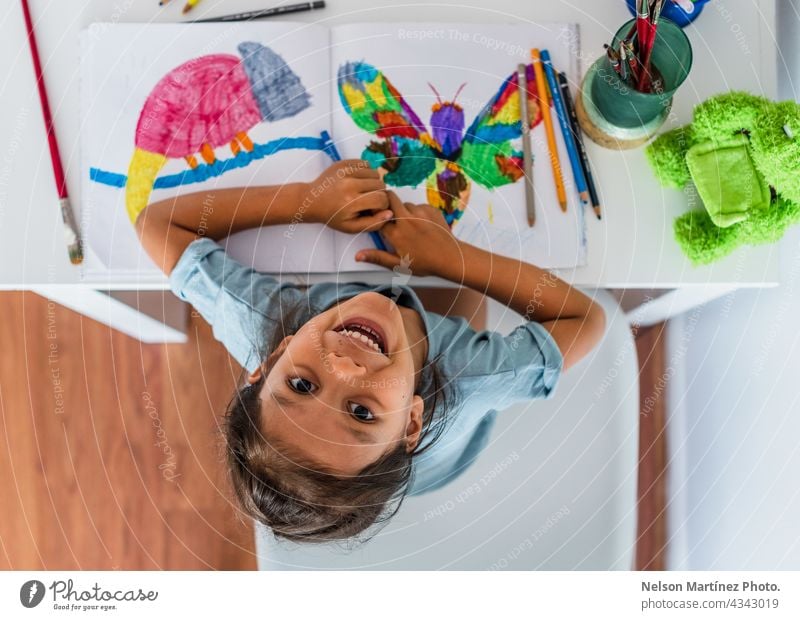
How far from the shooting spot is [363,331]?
53cm

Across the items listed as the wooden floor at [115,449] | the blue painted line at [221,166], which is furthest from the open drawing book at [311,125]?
the wooden floor at [115,449]

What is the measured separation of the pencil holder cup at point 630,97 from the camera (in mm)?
512

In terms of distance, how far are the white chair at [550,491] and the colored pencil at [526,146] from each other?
10cm

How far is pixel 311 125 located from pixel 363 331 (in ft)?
0.58

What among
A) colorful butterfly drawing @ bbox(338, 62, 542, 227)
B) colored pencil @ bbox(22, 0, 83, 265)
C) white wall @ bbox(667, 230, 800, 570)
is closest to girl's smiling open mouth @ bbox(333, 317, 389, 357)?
colorful butterfly drawing @ bbox(338, 62, 542, 227)

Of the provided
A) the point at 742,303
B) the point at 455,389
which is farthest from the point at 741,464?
the point at 455,389

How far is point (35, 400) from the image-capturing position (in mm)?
797

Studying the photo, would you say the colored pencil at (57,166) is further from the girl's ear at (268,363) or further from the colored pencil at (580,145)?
the colored pencil at (580,145)

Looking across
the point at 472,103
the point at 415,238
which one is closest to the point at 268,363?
the point at 415,238

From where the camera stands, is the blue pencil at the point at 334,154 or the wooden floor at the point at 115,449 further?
the wooden floor at the point at 115,449

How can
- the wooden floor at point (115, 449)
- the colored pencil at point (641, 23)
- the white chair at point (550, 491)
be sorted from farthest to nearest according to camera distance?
the wooden floor at point (115, 449) < the white chair at point (550, 491) < the colored pencil at point (641, 23)

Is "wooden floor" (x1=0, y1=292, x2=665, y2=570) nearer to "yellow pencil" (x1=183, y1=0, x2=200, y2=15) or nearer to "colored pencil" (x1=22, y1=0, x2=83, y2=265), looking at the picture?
"colored pencil" (x1=22, y1=0, x2=83, y2=265)
